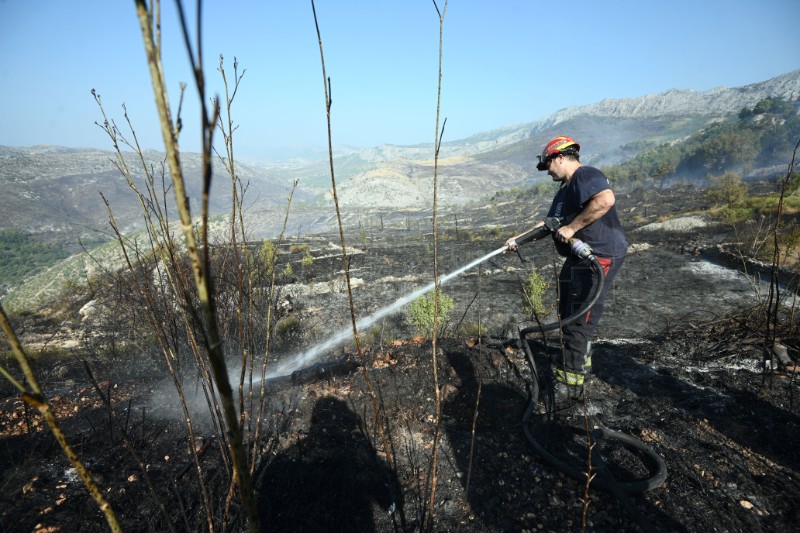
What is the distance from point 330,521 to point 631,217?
24847 millimetres

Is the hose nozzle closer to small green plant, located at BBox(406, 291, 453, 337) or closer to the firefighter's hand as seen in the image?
the firefighter's hand

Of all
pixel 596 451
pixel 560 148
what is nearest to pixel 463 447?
pixel 596 451

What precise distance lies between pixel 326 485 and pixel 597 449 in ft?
6.72

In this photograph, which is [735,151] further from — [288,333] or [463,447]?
[463,447]

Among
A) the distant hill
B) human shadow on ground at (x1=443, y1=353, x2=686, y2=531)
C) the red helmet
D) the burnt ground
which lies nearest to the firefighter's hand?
the red helmet

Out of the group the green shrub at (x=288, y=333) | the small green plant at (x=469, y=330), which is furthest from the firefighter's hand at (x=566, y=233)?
the green shrub at (x=288, y=333)

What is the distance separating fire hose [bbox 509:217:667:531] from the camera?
7.02 feet

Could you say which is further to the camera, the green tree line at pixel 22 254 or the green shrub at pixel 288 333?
the green tree line at pixel 22 254

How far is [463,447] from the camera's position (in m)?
2.83

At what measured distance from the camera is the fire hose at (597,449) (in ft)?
7.02

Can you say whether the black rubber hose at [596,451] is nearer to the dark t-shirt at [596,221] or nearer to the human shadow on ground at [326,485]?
the dark t-shirt at [596,221]

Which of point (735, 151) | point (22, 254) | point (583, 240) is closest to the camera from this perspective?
point (583, 240)

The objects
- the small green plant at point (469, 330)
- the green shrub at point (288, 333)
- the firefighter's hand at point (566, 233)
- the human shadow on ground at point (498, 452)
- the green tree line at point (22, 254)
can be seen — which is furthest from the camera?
the green tree line at point (22, 254)

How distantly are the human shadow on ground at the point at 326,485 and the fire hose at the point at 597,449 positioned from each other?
1219 mm
